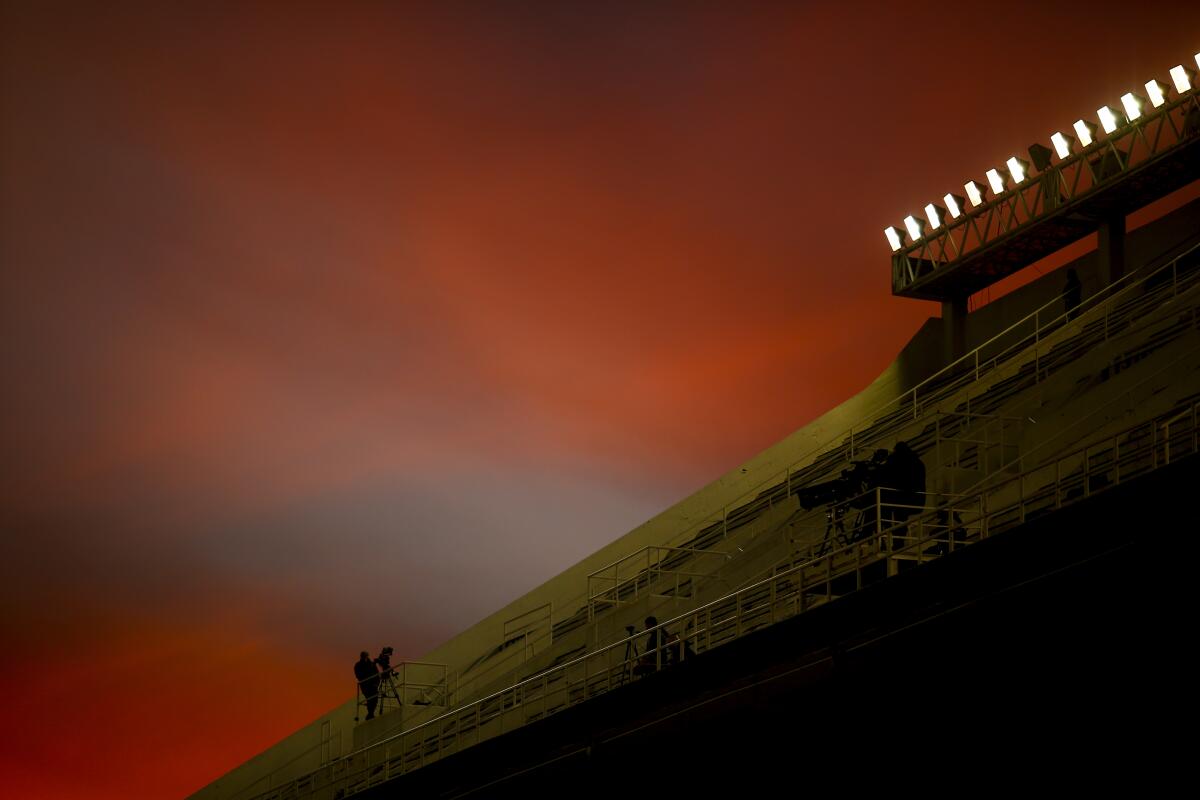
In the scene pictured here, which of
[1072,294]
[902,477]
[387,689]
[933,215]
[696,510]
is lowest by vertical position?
[902,477]

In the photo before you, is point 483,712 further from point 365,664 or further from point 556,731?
point 556,731

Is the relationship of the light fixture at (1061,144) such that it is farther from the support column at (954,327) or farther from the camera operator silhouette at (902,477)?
the camera operator silhouette at (902,477)

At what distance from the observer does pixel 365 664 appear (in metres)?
30.0

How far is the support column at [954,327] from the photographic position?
33281 millimetres

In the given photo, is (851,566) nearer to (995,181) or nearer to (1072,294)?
(1072,294)

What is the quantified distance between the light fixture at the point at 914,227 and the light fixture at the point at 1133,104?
595cm

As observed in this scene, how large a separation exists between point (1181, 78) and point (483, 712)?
16061 millimetres

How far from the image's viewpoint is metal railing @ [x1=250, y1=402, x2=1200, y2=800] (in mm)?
14805

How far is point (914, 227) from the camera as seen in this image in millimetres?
34688

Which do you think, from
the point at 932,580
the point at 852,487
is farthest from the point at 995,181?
the point at 932,580

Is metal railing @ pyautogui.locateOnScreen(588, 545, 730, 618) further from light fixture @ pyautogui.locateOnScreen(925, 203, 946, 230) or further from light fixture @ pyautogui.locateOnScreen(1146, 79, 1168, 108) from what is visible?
light fixture @ pyautogui.locateOnScreen(1146, 79, 1168, 108)

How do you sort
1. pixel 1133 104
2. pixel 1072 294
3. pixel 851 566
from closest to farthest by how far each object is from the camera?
pixel 851 566, pixel 1072 294, pixel 1133 104

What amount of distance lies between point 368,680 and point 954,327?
44.6 ft

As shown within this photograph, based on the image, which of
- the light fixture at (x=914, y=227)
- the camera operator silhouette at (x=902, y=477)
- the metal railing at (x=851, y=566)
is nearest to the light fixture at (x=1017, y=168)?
the light fixture at (x=914, y=227)
